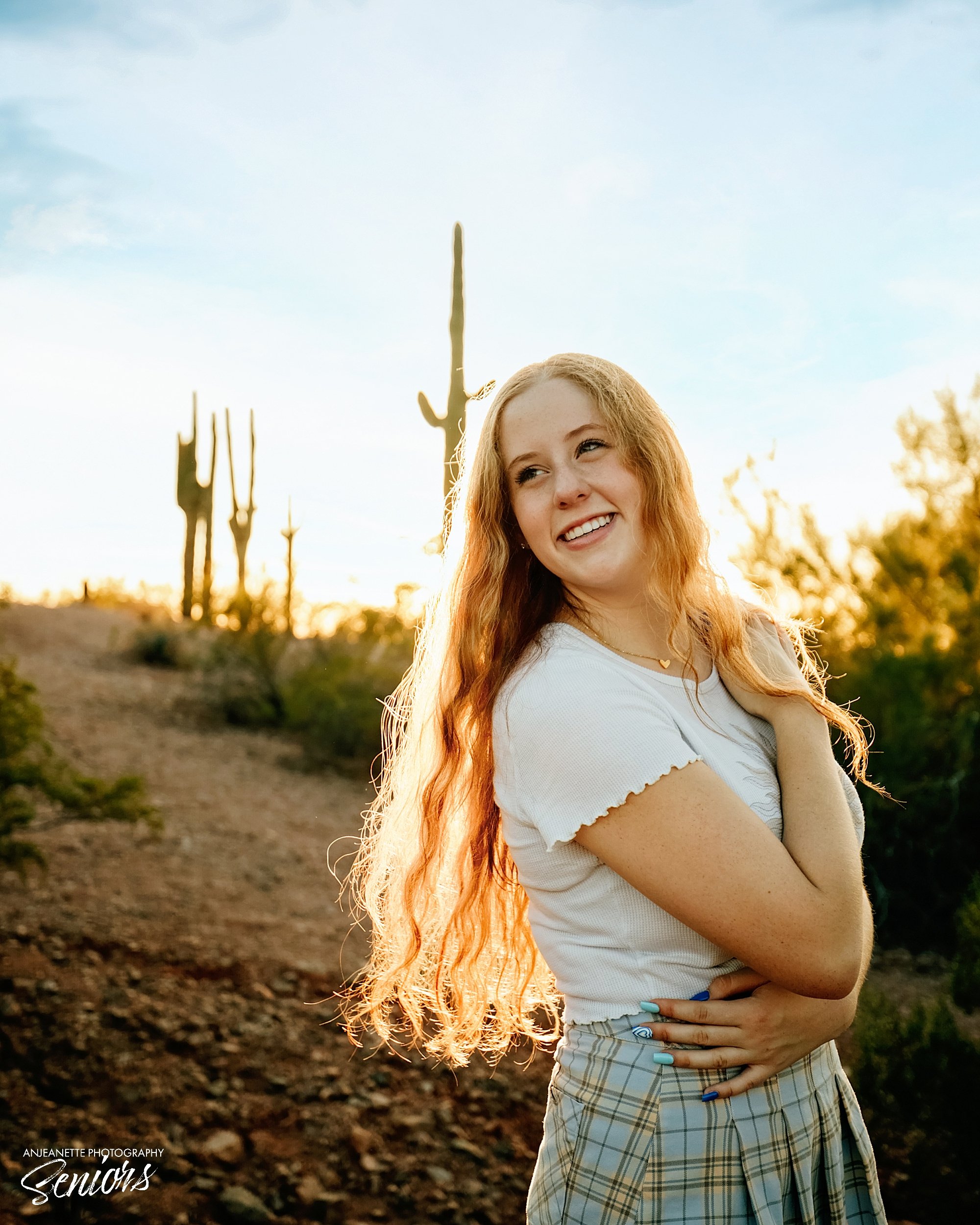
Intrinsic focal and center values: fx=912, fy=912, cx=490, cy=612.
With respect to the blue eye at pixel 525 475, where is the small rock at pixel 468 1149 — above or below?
below

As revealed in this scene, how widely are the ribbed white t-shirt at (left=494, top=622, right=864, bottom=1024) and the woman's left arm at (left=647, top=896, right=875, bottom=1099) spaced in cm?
4

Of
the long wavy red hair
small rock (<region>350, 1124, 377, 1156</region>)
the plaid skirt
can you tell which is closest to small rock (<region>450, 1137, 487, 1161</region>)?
small rock (<region>350, 1124, 377, 1156</region>)

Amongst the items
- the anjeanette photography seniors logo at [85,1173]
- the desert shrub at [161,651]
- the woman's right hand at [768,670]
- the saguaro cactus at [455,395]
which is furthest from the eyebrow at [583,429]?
the desert shrub at [161,651]

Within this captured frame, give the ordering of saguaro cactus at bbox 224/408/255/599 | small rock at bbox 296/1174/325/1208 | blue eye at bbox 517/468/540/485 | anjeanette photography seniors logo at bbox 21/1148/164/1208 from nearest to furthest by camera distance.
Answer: blue eye at bbox 517/468/540/485 → anjeanette photography seniors logo at bbox 21/1148/164/1208 → small rock at bbox 296/1174/325/1208 → saguaro cactus at bbox 224/408/255/599

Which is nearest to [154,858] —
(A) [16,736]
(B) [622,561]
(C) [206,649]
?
(A) [16,736]

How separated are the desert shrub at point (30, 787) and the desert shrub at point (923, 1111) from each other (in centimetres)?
319

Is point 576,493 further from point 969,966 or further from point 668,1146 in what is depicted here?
point 969,966

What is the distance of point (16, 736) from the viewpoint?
13.2 feet

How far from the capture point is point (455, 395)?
501cm

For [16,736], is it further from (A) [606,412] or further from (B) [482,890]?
(A) [606,412]

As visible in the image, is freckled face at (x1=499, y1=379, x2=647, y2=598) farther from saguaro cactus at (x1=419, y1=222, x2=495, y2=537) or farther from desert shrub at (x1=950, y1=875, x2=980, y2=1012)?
desert shrub at (x1=950, y1=875, x2=980, y2=1012)

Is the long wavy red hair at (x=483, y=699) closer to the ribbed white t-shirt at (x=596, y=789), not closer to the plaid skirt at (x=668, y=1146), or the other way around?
the ribbed white t-shirt at (x=596, y=789)

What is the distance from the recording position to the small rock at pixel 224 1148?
293cm

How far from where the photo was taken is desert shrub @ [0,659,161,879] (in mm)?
3846
